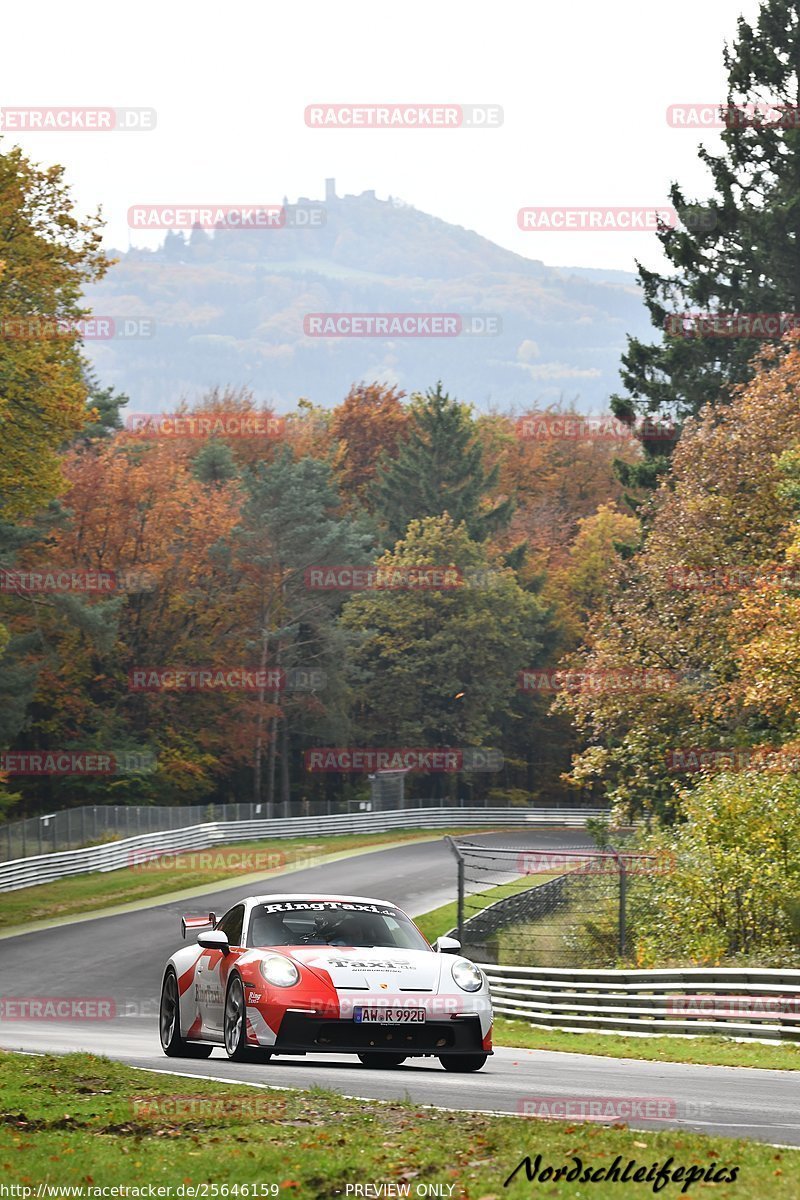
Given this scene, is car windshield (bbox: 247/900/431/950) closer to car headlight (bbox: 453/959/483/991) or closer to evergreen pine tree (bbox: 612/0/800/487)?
car headlight (bbox: 453/959/483/991)

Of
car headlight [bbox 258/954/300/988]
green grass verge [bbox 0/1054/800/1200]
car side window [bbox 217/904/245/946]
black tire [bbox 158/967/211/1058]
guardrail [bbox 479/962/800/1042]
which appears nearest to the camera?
green grass verge [bbox 0/1054/800/1200]

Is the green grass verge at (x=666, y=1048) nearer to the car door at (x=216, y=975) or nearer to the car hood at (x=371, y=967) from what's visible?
the car hood at (x=371, y=967)

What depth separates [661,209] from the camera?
186 ft

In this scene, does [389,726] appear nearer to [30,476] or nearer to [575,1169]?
[30,476]

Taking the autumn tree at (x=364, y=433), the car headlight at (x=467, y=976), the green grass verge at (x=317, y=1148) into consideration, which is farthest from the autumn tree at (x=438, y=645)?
the green grass verge at (x=317, y=1148)

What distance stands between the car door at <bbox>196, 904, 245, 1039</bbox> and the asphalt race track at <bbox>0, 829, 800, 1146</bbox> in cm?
36

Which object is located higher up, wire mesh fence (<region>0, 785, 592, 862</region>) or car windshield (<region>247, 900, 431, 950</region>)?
car windshield (<region>247, 900, 431, 950</region>)

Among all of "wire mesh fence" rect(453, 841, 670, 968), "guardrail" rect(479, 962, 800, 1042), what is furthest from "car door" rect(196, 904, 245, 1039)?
"wire mesh fence" rect(453, 841, 670, 968)

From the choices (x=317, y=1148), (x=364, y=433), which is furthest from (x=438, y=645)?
(x=317, y=1148)

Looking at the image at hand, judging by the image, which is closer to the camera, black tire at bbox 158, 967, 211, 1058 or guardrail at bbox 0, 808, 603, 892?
black tire at bbox 158, 967, 211, 1058

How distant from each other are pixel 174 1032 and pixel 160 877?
3796cm

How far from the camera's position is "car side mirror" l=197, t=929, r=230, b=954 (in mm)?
13663

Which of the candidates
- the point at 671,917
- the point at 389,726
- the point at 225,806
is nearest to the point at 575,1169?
the point at 671,917

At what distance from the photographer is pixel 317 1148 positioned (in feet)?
27.4
